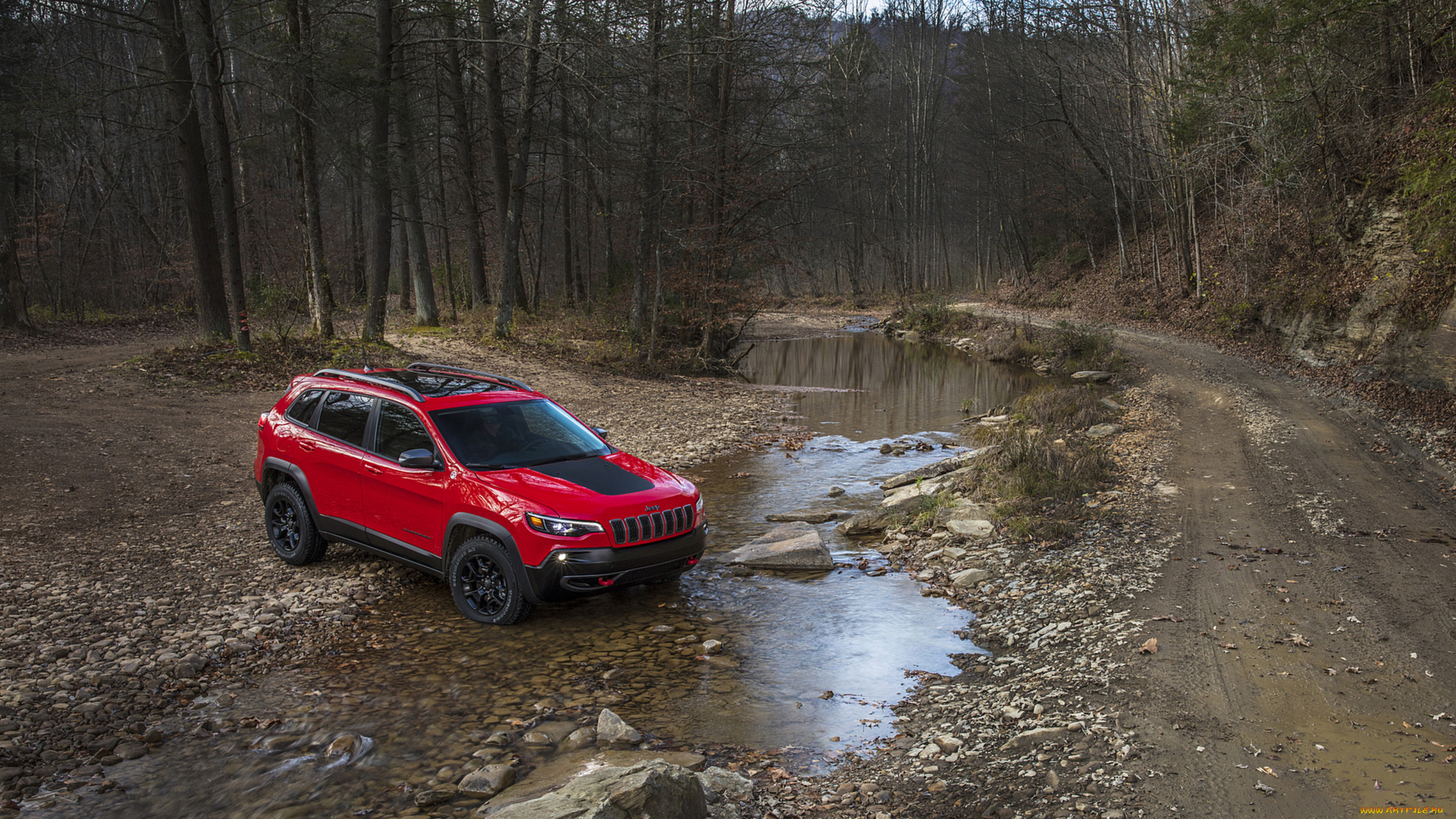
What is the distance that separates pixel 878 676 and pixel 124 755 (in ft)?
15.5

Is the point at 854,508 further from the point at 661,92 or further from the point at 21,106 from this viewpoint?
the point at 21,106

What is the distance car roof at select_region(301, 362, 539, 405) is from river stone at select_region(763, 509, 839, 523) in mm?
3800

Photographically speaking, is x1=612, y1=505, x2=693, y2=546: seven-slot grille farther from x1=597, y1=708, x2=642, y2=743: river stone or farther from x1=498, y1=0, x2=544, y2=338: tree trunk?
x1=498, y1=0, x2=544, y2=338: tree trunk

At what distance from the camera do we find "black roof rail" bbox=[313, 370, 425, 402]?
23.8 ft

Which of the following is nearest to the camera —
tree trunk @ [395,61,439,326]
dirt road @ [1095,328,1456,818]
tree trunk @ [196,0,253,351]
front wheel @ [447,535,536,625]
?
dirt road @ [1095,328,1456,818]

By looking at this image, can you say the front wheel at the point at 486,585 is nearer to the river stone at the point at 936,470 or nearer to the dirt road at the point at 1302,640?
the dirt road at the point at 1302,640

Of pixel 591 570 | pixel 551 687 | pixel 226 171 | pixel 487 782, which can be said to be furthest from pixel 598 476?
pixel 226 171

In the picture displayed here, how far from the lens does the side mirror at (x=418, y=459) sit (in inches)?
262

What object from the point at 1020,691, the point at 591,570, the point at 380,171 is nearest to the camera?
the point at 1020,691

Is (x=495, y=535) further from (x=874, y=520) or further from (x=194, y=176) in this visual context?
(x=194, y=176)

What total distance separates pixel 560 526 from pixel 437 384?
7.55 ft

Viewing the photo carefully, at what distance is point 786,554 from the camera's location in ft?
28.5

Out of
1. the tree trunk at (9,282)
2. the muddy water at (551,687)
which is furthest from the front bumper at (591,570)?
the tree trunk at (9,282)

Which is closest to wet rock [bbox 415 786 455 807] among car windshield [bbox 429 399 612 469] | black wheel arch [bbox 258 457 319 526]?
car windshield [bbox 429 399 612 469]
